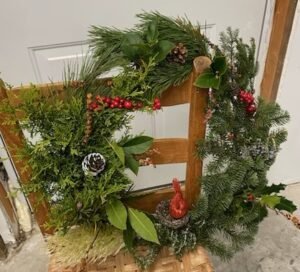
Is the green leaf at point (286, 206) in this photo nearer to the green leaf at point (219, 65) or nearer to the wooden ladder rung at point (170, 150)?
the wooden ladder rung at point (170, 150)

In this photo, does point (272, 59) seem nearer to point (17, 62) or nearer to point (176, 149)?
point (176, 149)

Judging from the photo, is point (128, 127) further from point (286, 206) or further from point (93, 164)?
point (286, 206)

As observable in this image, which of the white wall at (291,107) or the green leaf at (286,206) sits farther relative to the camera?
the white wall at (291,107)

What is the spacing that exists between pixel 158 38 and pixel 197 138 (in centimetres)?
25

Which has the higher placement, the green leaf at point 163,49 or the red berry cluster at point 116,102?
the green leaf at point 163,49

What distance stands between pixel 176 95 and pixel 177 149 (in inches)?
5.8

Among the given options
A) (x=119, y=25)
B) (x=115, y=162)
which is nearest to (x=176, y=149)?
(x=115, y=162)

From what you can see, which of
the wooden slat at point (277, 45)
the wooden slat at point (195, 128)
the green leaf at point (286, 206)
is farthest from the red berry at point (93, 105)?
the wooden slat at point (277, 45)

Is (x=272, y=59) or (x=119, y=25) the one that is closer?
(x=119, y=25)

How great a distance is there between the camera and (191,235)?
0.90 metres

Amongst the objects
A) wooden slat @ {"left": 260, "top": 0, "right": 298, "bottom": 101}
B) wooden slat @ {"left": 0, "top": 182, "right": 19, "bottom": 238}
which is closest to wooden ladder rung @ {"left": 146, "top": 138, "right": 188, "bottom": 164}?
wooden slat @ {"left": 260, "top": 0, "right": 298, "bottom": 101}

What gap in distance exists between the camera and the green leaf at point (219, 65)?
2.34 feet

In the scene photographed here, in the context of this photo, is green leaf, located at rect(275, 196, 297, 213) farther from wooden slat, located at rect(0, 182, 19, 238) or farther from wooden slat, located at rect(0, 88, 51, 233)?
wooden slat, located at rect(0, 182, 19, 238)

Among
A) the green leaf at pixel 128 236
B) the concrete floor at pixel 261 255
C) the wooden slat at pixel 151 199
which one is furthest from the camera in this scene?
the concrete floor at pixel 261 255
